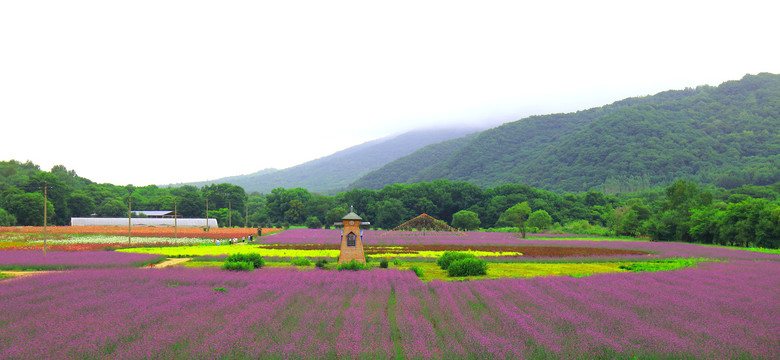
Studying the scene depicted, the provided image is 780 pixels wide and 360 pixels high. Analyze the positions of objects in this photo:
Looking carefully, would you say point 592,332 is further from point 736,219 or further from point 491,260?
point 736,219

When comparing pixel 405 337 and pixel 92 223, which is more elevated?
pixel 92 223

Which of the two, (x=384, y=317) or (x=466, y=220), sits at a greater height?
(x=384, y=317)

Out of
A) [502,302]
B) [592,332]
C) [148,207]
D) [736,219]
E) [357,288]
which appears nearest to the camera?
[592,332]

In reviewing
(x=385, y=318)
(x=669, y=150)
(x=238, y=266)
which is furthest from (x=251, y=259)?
(x=669, y=150)

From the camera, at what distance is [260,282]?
1711 cm

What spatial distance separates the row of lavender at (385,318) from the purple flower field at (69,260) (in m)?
7.75

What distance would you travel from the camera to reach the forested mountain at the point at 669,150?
128 meters

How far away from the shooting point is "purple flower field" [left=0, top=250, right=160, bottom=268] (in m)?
24.2

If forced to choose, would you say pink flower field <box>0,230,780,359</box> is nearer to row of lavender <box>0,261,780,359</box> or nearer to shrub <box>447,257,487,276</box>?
row of lavender <box>0,261,780,359</box>

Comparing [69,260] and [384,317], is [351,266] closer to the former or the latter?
[384,317]

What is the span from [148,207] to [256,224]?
34.1 m

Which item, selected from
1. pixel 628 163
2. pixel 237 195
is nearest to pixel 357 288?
pixel 237 195

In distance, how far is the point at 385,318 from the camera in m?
10.9

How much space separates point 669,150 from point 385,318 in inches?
6076
